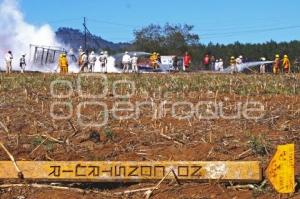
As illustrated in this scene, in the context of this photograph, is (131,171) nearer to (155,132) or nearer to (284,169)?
(284,169)

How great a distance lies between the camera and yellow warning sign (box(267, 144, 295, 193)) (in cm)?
643

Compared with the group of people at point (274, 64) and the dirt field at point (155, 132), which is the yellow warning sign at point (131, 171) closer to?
the dirt field at point (155, 132)

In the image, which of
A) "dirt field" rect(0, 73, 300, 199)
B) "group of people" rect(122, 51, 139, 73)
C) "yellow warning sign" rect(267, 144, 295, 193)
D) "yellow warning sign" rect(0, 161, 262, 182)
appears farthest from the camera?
"group of people" rect(122, 51, 139, 73)

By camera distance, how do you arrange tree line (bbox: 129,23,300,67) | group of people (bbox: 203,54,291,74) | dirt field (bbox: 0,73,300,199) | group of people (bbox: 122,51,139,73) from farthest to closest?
tree line (bbox: 129,23,300,67) → group of people (bbox: 122,51,139,73) → group of people (bbox: 203,54,291,74) → dirt field (bbox: 0,73,300,199)

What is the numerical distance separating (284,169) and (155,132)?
2.68 m

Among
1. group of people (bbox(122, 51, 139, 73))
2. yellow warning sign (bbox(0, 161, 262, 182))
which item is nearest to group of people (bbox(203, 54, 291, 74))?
group of people (bbox(122, 51, 139, 73))

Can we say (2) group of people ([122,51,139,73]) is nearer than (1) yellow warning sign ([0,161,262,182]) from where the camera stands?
No

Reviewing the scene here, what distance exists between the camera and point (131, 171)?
7.03m

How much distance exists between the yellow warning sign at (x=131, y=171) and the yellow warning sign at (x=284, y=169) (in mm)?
316

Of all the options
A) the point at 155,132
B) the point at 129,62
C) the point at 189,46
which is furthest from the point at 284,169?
the point at 189,46

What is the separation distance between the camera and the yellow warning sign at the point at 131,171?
22.6 feet

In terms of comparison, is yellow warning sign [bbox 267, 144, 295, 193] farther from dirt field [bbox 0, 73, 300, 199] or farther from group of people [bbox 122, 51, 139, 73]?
group of people [bbox 122, 51, 139, 73]

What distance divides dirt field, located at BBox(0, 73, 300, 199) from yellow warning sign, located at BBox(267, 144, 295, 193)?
15 cm

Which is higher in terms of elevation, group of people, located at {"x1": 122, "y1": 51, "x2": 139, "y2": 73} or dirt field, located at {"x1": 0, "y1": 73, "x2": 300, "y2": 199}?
group of people, located at {"x1": 122, "y1": 51, "x2": 139, "y2": 73}
